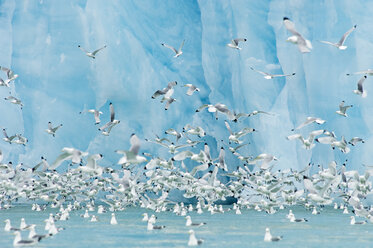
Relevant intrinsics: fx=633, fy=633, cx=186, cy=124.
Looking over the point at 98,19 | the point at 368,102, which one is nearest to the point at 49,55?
the point at 98,19

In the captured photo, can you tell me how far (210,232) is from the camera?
53.0 feet

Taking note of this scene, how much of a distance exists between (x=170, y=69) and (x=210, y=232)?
633 inches

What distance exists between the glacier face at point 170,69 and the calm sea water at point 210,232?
8.95 m

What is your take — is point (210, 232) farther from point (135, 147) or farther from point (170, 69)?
point (170, 69)

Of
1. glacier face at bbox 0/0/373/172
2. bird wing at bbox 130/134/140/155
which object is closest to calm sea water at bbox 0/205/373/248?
bird wing at bbox 130/134/140/155

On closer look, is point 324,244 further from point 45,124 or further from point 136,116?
point 45,124

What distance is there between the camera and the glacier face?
29.7 metres

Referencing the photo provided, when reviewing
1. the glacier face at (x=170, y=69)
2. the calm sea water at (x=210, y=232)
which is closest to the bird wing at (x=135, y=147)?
the calm sea water at (x=210, y=232)

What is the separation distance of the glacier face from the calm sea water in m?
8.95

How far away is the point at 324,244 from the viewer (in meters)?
14.0

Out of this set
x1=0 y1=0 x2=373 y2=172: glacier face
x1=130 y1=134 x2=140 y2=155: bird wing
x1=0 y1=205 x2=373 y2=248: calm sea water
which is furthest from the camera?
x1=0 y1=0 x2=373 y2=172: glacier face

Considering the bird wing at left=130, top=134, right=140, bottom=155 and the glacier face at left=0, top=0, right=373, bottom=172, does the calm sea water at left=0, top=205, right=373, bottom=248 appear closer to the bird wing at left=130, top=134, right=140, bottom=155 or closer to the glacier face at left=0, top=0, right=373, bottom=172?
the bird wing at left=130, top=134, right=140, bottom=155

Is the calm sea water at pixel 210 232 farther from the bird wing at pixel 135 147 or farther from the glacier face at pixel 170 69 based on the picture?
the glacier face at pixel 170 69

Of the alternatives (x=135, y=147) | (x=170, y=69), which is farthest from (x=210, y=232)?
(x=170, y=69)
